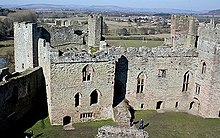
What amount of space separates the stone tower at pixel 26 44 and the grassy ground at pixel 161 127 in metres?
6.87

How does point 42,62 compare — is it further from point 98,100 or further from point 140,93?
point 140,93

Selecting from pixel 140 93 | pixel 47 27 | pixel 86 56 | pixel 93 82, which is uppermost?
pixel 47 27

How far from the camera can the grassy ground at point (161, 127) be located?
24.2 metres

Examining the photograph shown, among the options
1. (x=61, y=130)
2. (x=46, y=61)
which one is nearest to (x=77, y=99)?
(x=61, y=130)

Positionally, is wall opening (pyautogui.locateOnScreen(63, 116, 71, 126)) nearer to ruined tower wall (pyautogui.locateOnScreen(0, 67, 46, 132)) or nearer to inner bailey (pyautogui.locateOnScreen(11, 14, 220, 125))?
inner bailey (pyautogui.locateOnScreen(11, 14, 220, 125))

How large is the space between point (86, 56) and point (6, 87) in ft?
21.6

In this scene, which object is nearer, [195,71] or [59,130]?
[59,130]

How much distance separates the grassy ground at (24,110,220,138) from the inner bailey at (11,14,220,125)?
0.79 m

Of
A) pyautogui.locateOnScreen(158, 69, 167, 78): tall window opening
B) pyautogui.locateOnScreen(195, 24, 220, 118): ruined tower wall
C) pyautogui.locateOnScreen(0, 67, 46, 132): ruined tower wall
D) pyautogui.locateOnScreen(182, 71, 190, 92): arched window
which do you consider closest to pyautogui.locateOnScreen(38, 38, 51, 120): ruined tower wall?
pyautogui.locateOnScreen(0, 67, 46, 132): ruined tower wall

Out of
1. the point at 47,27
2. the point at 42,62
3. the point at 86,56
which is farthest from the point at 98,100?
the point at 47,27

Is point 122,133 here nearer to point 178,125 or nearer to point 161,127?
point 161,127

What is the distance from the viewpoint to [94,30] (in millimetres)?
34500

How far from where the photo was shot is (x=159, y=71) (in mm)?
28969

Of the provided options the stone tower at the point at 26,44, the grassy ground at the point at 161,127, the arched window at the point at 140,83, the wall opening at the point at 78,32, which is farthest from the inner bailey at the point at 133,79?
the wall opening at the point at 78,32
